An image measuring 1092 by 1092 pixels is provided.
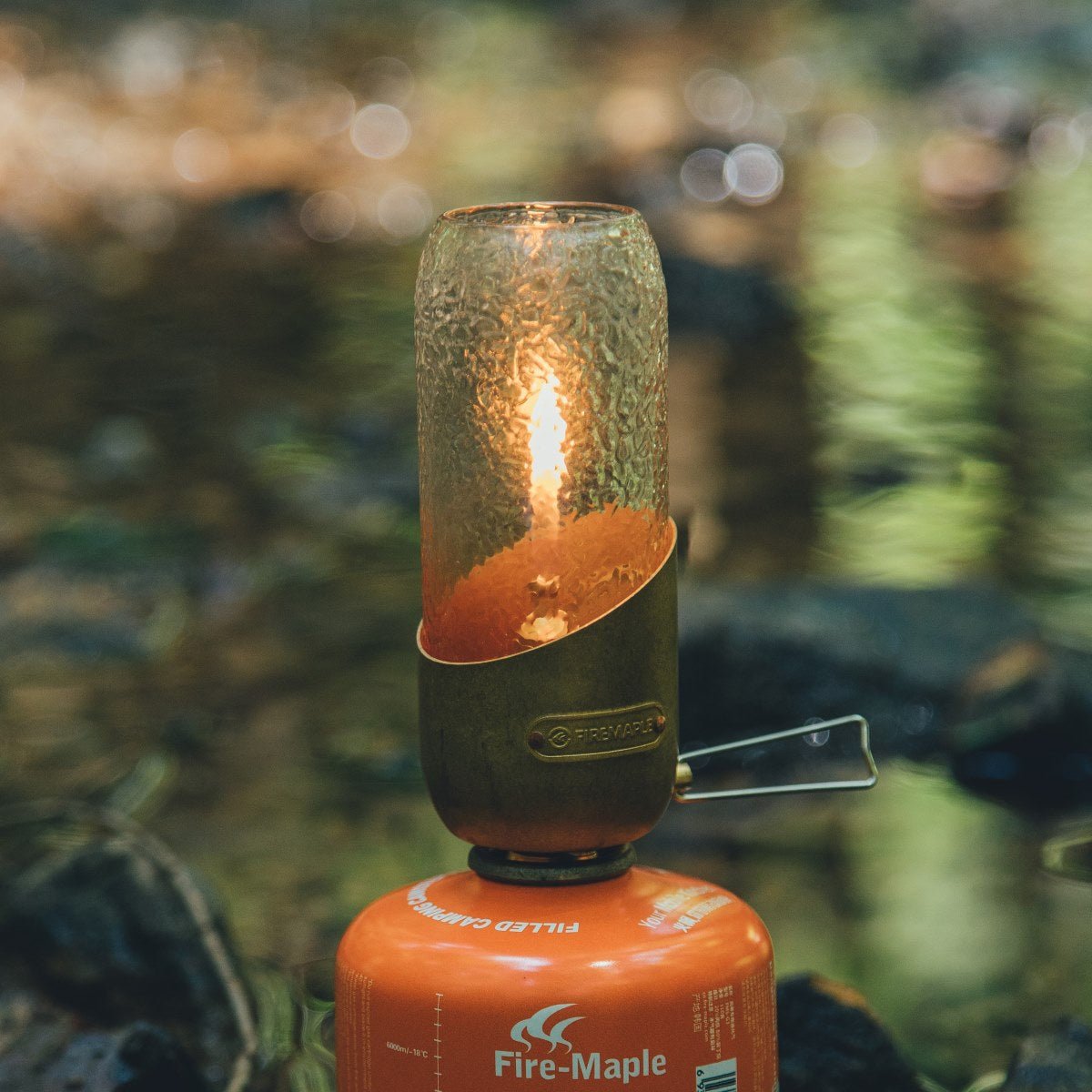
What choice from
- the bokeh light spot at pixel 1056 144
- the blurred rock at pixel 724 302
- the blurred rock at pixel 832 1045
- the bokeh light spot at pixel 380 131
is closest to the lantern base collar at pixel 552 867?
the blurred rock at pixel 832 1045

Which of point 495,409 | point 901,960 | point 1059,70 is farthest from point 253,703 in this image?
point 1059,70

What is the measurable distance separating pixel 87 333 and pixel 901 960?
556 cm

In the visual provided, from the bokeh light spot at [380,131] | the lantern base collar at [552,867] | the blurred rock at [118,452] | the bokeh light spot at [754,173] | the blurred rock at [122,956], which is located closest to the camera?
the lantern base collar at [552,867]

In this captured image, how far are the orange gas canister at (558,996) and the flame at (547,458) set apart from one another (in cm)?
40

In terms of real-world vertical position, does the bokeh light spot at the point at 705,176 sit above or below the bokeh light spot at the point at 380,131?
below

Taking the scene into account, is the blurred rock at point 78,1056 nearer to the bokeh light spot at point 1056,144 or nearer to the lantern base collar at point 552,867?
the lantern base collar at point 552,867

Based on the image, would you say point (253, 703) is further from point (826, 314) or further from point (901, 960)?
point (826, 314)

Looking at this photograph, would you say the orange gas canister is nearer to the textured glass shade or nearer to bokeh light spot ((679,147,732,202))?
the textured glass shade

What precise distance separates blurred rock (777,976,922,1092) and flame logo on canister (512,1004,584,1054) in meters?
0.75

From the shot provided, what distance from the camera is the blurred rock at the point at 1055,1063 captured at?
86.5 inches

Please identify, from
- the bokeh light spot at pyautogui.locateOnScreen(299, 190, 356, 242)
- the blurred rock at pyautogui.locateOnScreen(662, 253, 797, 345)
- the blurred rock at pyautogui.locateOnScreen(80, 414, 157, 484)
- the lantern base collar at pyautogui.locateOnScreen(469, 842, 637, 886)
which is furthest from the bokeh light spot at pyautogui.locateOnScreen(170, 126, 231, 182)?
the lantern base collar at pyautogui.locateOnScreen(469, 842, 637, 886)

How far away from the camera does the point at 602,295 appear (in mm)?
1737

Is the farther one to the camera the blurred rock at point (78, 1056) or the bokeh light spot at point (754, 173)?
the bokeh light spot at point (754, 173)

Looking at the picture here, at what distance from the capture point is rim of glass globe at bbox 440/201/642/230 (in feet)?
5.71
